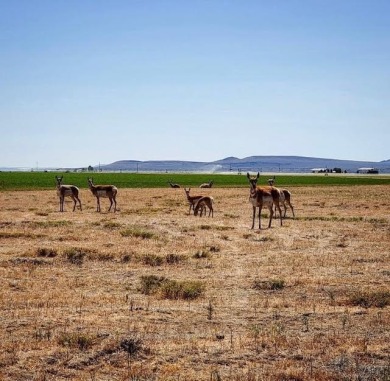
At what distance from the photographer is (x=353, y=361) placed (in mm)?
9188

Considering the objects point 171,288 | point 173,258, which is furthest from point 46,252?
point 171,288

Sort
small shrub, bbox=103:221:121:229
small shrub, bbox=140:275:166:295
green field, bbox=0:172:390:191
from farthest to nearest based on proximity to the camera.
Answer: green field, bbox=0:172:390:191 → small shrub, bbox=103:221:121:229 → small shrub, bbox=140:275:166:295

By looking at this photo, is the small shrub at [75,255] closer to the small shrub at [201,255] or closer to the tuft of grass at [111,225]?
the small shrub at [201,255]

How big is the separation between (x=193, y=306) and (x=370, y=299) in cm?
403

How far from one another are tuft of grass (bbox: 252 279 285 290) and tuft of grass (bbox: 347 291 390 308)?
6.17 feet

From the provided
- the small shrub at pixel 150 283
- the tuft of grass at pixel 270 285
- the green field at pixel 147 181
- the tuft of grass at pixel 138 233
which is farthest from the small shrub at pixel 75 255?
the green field at pixel 147 181

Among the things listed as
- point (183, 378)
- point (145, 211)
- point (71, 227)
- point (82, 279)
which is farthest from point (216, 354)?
point (145, 211)

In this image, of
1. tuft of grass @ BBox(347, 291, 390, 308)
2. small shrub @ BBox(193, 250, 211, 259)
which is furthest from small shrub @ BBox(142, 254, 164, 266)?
tuft of grass @ BBox(347, 291, 390, 308)

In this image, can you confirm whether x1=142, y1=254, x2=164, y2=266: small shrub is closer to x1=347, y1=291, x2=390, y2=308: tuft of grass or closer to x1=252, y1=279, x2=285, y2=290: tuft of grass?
x1=252, y1=279, x2=285, y2=290: tuft of grass

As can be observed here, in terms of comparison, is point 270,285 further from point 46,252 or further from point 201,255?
point 46,252

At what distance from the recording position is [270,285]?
14.5 metres

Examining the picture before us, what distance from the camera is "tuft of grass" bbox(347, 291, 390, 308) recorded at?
41.4 feet

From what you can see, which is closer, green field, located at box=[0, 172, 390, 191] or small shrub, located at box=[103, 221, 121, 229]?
small shrub, located at box=[103, 221, 121, 229]

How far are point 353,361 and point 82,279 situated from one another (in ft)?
27.3
